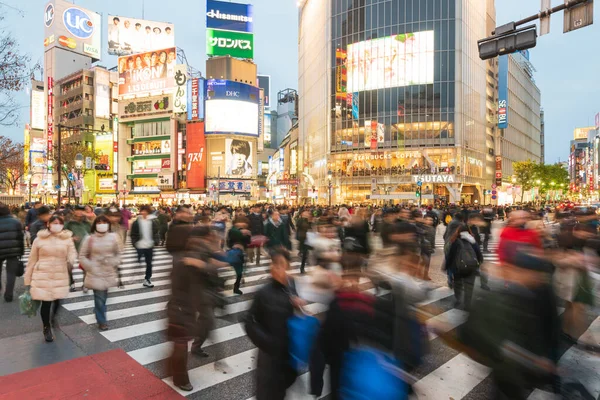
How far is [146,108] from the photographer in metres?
66.2

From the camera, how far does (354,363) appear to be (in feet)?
8.18

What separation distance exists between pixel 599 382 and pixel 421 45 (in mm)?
56199

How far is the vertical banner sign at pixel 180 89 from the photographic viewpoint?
2516 inches

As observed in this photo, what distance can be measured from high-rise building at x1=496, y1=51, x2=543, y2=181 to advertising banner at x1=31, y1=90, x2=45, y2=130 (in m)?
97.8

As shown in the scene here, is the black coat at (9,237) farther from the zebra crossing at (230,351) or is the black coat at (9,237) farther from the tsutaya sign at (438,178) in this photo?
the tsutaya sign at (438,178)

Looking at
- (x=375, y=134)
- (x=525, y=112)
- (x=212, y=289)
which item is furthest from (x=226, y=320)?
(x=525, y=112)

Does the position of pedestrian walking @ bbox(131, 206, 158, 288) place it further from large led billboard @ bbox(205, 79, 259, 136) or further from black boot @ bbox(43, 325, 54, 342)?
large led billboard @ bbox(205, 79, 259, 136)

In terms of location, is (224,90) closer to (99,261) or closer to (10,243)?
(10,243)

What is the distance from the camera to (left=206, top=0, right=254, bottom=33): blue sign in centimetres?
7012

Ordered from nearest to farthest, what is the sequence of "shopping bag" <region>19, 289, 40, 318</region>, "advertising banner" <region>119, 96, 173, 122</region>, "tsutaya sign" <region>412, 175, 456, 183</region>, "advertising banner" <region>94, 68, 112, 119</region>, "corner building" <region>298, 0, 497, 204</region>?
1. "shopping bag" <region>19, 289, 40, 318</region>
2. "tsutaya sign" <region>412, 175, 456, 183</region>
3. "corner building" <region>298, 0, 497, 204</region>
4. "advertising banner" <region>119, 96, 173, 122</region>
5. "advertising banner" <region>94, 68, 112, 119</region>

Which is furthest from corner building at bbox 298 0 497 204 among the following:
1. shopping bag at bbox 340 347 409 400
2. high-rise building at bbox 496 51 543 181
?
shopping bag at bbox 340 347 409 400

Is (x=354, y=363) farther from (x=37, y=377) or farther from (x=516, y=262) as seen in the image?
(x=37, y=377)

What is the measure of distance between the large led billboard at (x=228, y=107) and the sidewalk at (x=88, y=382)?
60.7 metres

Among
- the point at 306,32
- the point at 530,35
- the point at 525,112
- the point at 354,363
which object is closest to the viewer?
the point at 354,363
